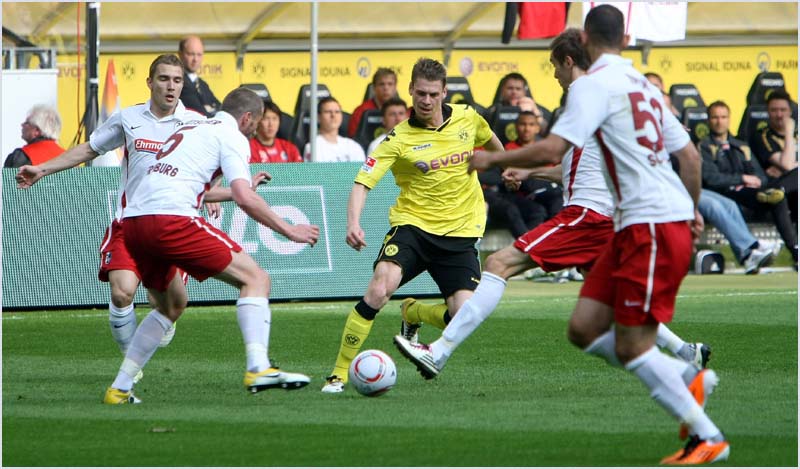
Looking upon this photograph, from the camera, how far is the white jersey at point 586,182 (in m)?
10.4

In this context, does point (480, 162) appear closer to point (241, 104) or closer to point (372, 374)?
point (372, 374)

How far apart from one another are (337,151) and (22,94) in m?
3.78

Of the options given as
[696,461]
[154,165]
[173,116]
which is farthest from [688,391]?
[173,116]

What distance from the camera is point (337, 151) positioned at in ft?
60.9

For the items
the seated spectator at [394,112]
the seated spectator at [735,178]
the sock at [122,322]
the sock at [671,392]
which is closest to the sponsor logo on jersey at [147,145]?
the sock at [122,322]

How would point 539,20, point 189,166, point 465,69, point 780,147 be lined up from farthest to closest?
point 465,69 → point 539,20 → point 780,147 → point 189,166

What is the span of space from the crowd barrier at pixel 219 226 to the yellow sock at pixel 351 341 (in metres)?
5.94

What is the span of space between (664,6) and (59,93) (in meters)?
7.99

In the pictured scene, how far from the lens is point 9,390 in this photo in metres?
10.3

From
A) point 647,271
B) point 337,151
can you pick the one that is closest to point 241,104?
point 647,271

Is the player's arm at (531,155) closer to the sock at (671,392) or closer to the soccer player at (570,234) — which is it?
the sock at (671,392)

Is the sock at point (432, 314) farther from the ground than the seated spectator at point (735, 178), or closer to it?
closer to it

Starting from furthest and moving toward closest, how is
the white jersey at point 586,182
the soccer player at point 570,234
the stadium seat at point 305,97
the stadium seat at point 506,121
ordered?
the stadium seat at point 305,97 < the stadium seat at point 506,121 < the white jersey at point 586,182 < the soccer player at point 570,234

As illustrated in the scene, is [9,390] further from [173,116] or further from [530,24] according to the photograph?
[530,24]
